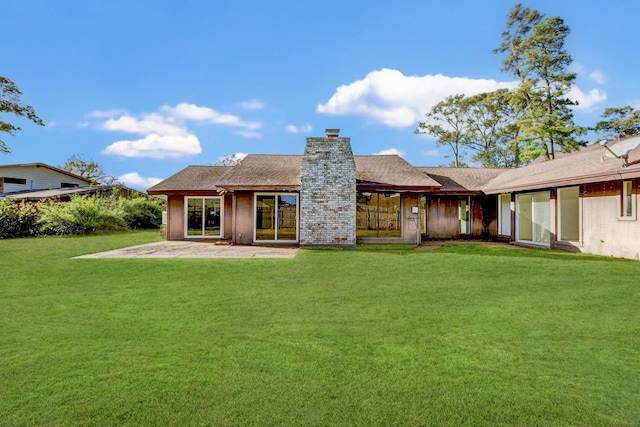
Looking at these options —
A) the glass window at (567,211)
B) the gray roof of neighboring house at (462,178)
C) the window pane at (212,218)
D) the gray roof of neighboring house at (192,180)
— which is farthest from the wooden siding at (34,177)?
the glass window at (567,211)

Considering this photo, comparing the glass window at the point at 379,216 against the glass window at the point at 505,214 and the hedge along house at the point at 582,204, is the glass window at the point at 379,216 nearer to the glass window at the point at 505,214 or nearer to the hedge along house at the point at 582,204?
the hedge along house at the point at 582,204

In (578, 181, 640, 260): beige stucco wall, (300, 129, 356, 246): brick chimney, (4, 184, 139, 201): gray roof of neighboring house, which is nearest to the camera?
(578, 181, 640, 260): beige stucco wall

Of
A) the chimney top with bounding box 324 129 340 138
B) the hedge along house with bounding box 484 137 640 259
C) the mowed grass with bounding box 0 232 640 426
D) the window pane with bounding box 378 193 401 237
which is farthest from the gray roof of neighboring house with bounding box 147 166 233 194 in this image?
the hedge along house with bounding box 484 137 640 259

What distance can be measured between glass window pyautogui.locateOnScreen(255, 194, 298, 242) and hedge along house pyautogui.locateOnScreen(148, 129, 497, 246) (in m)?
0.04

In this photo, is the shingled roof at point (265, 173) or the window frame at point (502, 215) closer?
the shingled roof at point (265, 173)

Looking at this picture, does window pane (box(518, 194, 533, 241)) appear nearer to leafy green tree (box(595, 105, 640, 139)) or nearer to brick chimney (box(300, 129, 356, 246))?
brick chimney (box(300, 129, 356, 246))

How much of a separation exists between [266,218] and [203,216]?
4.06 metres

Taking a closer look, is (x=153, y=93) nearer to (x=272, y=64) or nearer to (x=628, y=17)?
(x=272, y=64)

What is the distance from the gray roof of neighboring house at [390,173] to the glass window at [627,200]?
5840 millimetres

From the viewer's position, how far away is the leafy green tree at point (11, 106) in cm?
2327

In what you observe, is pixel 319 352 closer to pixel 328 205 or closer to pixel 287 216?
pixel 328 205

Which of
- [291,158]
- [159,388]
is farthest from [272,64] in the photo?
[159,388]

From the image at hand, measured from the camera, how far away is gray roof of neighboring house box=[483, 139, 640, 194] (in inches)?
417

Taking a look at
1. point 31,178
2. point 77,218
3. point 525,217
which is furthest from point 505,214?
point 31,178
